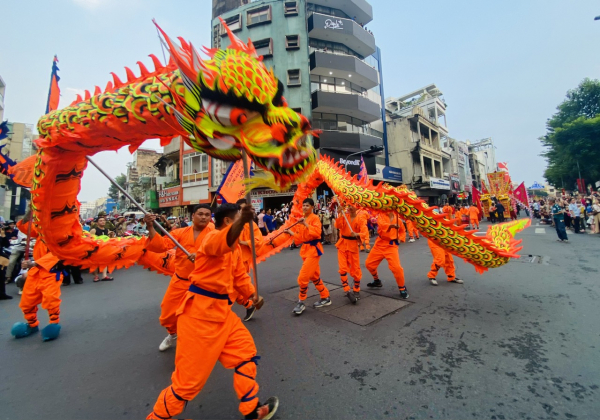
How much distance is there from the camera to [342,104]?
19625 millimetres

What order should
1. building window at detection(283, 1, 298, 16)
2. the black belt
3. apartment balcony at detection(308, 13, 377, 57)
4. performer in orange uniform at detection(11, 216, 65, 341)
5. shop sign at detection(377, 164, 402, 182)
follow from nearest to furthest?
the black belt, performer in orange uniform at detection(11, 216, 65, 341), building window at detection(283, 1, 298, 16), apartment balcony at detection(308, 13, 377, 57), shop sign at detection(377, 164, 402, 182)

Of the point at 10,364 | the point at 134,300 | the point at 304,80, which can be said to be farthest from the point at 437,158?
the point at 10,364

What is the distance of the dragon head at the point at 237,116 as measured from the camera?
166 centimetres

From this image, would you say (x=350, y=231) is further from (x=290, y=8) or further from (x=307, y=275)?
(x=290, y=8)

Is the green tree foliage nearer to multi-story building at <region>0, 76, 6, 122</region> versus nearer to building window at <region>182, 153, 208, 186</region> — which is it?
building window at <region>182, 153, 208, 186</region>

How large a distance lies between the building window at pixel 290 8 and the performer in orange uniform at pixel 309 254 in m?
20.2

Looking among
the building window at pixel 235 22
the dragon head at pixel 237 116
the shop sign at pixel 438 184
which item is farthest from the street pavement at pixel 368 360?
the shop sign at pixel 438 184

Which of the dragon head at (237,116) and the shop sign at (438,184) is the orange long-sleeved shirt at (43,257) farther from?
the shop sign at (438,184)

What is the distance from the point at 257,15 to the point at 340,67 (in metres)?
7.02

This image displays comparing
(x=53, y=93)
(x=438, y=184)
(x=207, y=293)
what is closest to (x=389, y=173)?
(x=438, y=184)

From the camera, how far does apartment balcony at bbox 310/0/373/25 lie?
68.6ft

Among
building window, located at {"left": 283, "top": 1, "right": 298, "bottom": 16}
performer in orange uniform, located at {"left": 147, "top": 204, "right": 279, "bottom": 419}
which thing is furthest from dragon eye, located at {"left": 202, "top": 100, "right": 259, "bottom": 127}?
building window, located at {"left": 283, "top": 1, "right": 298, "bottom": 16}

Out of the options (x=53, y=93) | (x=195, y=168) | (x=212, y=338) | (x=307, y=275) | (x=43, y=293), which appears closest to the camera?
(x=212, y=338)

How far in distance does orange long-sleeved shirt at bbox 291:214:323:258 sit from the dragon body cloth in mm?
1656
